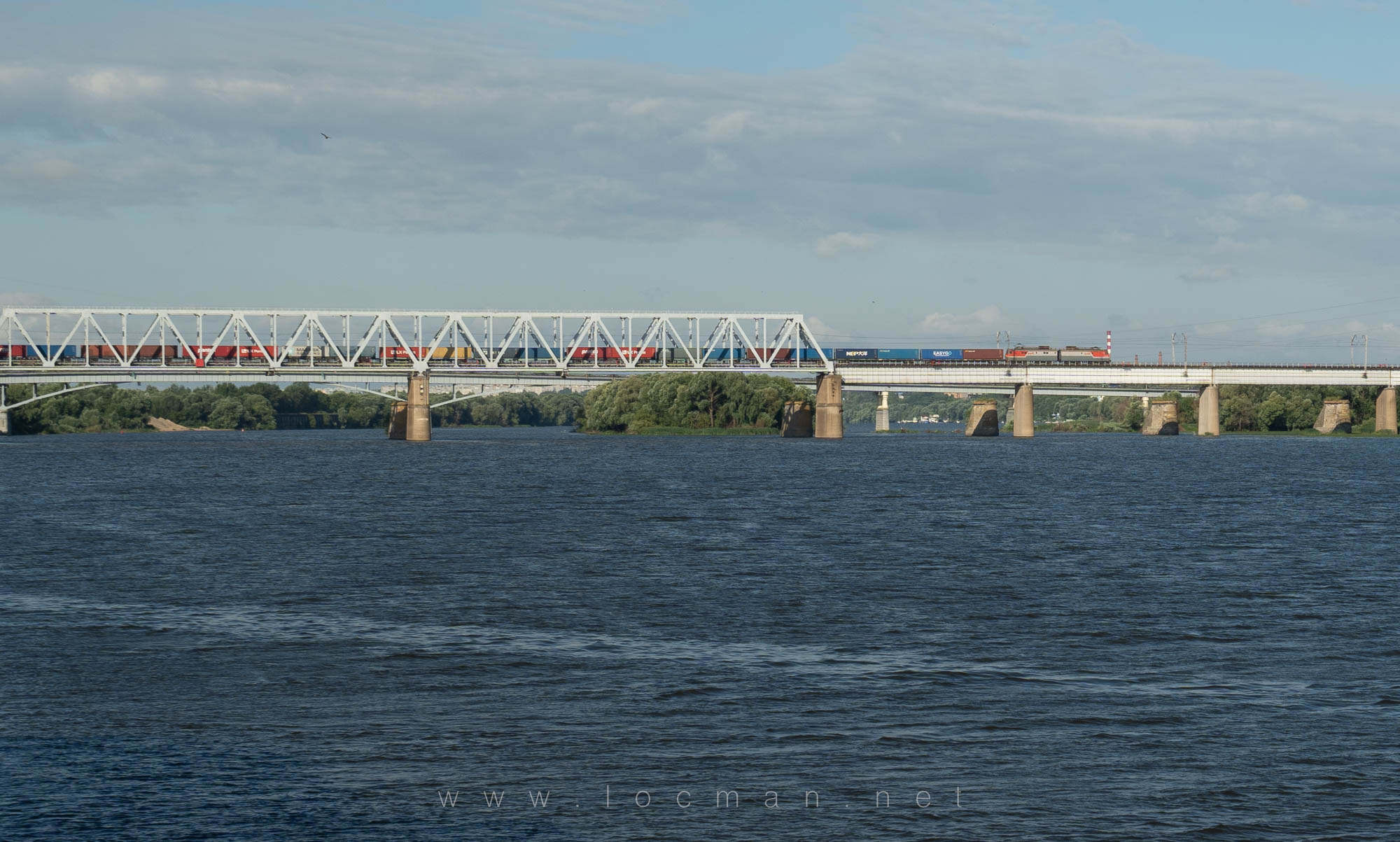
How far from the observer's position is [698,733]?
82.6ft

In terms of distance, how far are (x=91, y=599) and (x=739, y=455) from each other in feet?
403

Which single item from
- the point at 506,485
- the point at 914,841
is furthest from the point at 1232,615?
the point at 506,485

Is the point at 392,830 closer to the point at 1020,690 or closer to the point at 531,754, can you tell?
the point at 531,754

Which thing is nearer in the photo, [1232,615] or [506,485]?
[1232,615]

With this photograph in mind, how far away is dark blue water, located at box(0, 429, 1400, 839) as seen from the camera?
2094 cm

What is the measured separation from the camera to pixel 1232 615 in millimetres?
39562

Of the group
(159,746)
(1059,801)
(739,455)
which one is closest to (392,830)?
(159,746)

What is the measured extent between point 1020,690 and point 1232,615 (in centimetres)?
1335

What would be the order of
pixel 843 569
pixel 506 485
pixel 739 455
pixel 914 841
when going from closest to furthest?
pixel 914 841 → pixel 843 569 → pixel 506 485 → pixel 739 455

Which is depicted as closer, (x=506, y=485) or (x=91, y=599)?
(x=91, y=599)

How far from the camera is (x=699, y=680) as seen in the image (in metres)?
30.1

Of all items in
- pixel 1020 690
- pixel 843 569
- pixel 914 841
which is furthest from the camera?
pixel 843 569

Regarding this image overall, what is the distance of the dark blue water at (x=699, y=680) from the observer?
20.9 m

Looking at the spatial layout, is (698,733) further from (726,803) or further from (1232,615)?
(1232,615)
